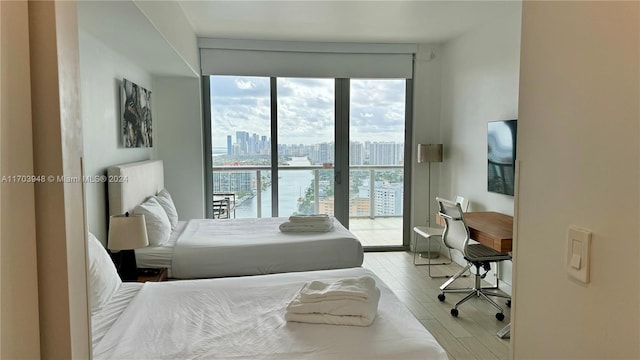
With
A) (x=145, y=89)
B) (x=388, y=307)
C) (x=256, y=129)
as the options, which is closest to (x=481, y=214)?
(x=388, y=307)

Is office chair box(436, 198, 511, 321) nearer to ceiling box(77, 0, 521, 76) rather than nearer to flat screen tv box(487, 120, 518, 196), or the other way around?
flat screen tv box(487, 120, 518, 196)

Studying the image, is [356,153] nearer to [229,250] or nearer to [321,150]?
[321,150]

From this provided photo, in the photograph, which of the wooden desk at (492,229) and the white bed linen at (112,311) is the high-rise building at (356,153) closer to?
the wooden desk at (492,229)

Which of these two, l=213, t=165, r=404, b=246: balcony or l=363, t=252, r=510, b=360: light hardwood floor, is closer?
l=363, t=252, r=510, b=360: light hardwood floor

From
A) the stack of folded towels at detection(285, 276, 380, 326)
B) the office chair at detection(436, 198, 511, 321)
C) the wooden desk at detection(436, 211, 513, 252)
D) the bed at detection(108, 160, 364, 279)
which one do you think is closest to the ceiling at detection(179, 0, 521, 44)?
the bed at detection(108, 160, 364, 279)

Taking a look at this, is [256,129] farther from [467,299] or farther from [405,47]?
[467,299]

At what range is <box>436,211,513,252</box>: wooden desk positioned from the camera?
308 cm

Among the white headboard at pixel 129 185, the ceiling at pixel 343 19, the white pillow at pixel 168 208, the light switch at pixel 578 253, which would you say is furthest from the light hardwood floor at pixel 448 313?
the ceiling at pixel 343 19

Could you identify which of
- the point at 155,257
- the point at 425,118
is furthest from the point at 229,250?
the point at 425,118

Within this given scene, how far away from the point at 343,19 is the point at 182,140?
2357mm

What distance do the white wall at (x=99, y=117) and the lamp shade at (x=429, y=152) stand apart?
326 centimetres

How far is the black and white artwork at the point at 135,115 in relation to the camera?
12.0ft

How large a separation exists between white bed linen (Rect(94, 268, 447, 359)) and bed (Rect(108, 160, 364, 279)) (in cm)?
85

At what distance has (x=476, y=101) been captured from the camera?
14.7ft
